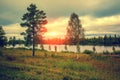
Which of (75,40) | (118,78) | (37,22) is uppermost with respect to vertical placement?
(37,22)

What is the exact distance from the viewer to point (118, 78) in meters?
21.2

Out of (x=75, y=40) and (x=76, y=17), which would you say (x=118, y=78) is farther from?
(x=76, y=17)

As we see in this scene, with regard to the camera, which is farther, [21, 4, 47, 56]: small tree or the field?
[21, 4, 47, 56]: small tree

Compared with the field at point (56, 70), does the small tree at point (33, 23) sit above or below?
above

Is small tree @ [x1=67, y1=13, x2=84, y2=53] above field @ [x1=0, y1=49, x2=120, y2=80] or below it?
above

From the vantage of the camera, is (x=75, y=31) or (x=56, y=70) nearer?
(x=56, y=70)

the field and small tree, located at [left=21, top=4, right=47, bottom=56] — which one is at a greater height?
small tree, located at [left=21, top=4, right=47, bottom=56]

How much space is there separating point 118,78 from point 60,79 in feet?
23.6

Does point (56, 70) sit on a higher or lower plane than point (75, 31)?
lower

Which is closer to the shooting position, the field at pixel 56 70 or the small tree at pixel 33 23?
the field at pixel 56 70

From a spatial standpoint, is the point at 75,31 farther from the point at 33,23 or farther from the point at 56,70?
the point at 56,70

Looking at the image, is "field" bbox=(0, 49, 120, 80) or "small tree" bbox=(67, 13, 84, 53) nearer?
"field" bbox=(0, 49, 120, 80)

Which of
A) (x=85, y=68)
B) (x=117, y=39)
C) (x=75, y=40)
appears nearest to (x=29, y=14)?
(x=75, y=40)

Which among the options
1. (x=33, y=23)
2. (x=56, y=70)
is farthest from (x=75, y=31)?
(x=56, y=70)
